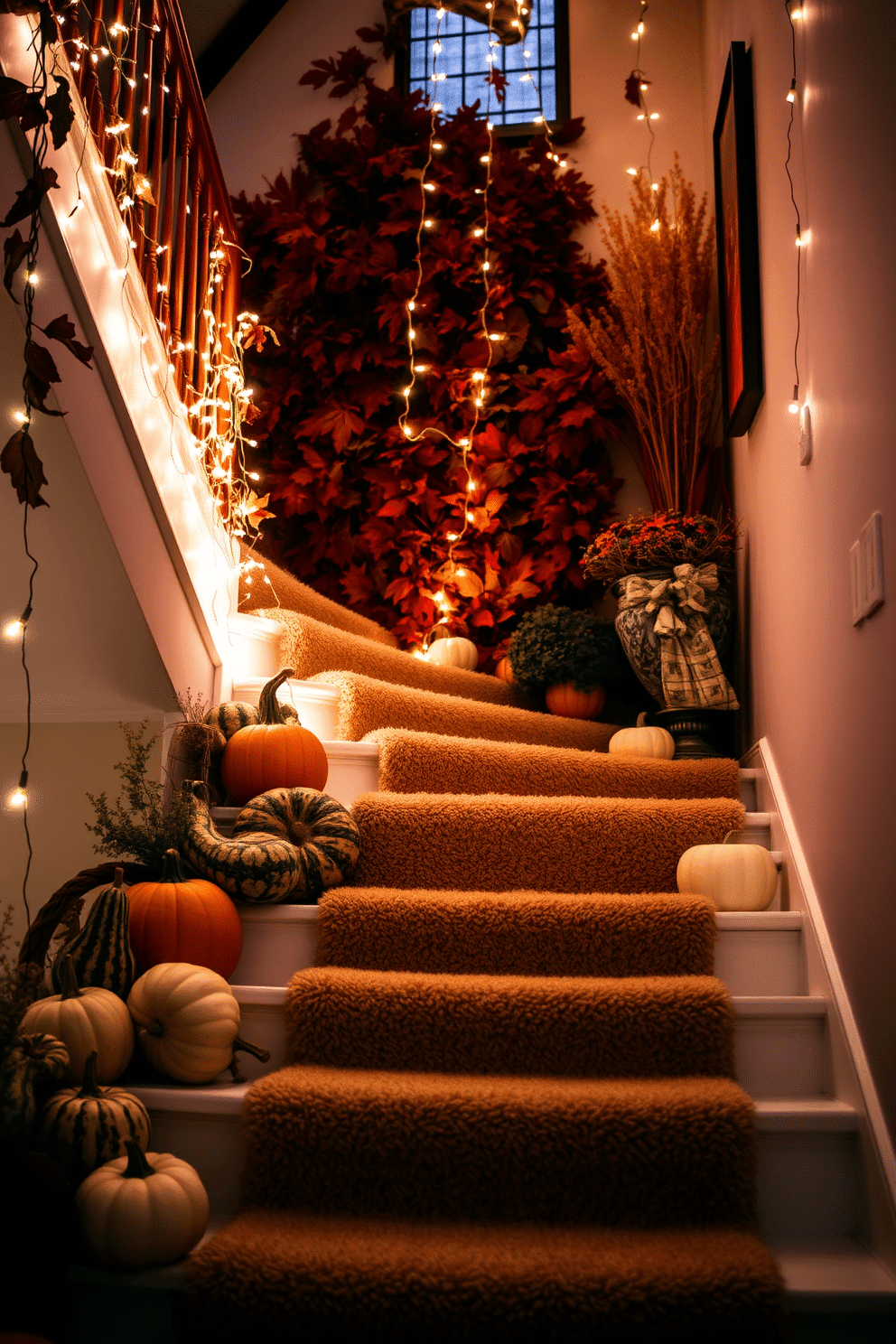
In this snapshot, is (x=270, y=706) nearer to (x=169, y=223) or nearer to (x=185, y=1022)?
(x=185, y=1022)

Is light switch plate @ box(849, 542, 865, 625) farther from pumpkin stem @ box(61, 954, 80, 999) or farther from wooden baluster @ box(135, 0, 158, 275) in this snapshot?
wooden baluster @ box(135, 0, 158, 275)

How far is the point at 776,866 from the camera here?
6.17 ft

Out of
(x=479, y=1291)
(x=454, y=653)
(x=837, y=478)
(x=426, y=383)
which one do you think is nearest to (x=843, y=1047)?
(x=479, y=1291)

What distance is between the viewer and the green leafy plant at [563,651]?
2.88 metres

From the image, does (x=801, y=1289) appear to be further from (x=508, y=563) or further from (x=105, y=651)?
(x=508, y=563)

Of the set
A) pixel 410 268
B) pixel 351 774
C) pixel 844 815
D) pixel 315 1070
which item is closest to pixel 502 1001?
pixel 315 1070

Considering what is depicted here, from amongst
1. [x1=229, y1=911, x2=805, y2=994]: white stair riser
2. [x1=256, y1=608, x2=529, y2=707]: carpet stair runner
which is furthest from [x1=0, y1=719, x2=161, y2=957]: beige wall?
[x1=229, y1=911, x2=805, y2=994]: white stair riser

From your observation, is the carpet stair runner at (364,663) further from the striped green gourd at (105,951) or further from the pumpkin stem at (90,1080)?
the pumpkin stem at (90,1080)

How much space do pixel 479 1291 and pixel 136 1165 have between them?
441 millimetres

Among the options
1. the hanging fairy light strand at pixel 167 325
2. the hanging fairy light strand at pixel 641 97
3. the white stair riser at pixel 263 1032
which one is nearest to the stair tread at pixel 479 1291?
the white stair riser at pixel 263 1032

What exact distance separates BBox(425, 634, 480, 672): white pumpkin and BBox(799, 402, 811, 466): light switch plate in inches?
60.8

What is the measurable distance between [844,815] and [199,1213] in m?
1.07

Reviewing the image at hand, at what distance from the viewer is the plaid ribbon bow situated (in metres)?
2.45

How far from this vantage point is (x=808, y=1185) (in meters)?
1.34
